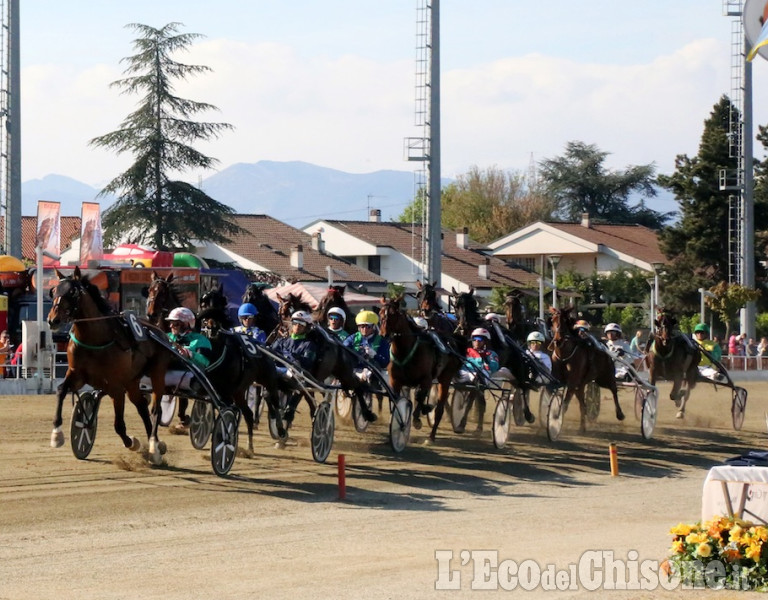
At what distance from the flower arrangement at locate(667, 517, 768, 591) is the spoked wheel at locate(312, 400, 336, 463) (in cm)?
652

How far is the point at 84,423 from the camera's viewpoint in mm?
14734

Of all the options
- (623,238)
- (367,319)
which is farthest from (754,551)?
(623,238)

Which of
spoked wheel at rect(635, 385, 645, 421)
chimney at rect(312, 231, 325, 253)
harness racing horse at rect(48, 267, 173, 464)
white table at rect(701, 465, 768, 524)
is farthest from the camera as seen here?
chimney at rect(312, 231, 325, 253)

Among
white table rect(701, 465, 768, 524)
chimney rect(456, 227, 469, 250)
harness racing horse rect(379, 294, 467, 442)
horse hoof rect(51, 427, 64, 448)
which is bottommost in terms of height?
white table rect(701, 465, 768, 524)

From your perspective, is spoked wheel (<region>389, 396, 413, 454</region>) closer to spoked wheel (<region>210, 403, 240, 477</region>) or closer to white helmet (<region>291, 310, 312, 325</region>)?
white helmet (<region>291, 310, 312, 325</region>)

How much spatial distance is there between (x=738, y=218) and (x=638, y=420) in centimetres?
2493

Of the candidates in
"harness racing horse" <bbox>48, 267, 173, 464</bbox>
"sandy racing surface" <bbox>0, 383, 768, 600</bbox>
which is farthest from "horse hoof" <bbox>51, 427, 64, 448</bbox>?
"sandy racing surface" <bbox>0, 383, 768, 600</bbox>

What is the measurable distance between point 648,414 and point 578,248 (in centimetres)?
4346

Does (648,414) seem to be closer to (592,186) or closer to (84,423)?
(84,423)

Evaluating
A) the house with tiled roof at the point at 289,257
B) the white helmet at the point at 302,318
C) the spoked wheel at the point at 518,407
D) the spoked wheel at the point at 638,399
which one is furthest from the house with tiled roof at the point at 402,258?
the white helmet at the point at 302,318

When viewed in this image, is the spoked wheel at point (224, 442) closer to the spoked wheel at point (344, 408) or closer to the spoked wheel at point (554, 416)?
the spoked wheel at point (344, 408)

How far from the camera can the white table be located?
9422mm

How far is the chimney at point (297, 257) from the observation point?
180 feet

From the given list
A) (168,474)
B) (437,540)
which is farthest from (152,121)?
(437,540)
